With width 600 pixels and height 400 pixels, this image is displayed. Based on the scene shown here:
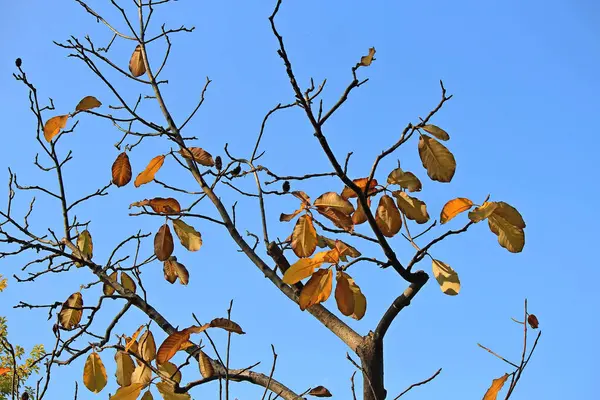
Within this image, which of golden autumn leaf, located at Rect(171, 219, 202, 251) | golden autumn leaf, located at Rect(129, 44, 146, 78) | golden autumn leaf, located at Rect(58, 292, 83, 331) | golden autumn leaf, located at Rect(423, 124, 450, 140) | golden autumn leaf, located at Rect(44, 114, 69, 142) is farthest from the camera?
golden autumn leaf, located at Rect(129, 44, 146, 78)

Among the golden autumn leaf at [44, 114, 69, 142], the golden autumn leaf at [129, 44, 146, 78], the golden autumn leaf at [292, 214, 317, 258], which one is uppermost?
the golden autumn leaf at [129, 44, 146, 78]

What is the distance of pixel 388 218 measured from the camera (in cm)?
144

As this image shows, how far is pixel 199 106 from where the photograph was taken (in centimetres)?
219

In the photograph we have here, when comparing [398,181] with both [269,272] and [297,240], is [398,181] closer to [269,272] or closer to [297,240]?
[297,240]

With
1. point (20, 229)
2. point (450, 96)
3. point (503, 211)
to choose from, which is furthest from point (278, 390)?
point (20, 229)

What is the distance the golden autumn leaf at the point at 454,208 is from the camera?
4.49 feet

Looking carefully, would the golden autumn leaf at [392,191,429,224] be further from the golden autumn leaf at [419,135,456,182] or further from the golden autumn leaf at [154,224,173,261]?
the golden autumn leaf at [154,224,173,261]

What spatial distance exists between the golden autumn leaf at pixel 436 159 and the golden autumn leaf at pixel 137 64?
138 centimetres

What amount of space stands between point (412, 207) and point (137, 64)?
4.57 feet

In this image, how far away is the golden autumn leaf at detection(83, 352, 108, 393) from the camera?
181 cm

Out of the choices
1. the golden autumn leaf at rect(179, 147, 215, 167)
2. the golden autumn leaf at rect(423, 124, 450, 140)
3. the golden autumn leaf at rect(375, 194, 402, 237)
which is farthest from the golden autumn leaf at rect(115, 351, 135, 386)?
the golden autumn leaf at rect(423, 124, 450, 140)

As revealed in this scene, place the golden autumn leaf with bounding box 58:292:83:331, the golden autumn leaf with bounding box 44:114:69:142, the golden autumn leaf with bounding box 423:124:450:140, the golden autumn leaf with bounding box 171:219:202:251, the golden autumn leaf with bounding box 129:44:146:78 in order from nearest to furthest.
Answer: the golden autumn leaf with bounding box 423:124:450:140 < the golden autumn leaf with bounding box 171:219:202:251 < the golden autumn leaf with bounding box 44:114:69:142 < the golden autumn leaf with bounding box 58:292:83:331 < the golden autumn leaf with bounding box 129:44:146:78

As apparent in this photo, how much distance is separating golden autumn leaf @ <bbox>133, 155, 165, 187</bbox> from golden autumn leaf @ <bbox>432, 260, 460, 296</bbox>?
0.89m

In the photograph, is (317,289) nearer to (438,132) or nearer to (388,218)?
(388,218)
